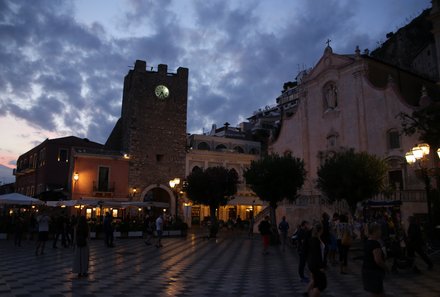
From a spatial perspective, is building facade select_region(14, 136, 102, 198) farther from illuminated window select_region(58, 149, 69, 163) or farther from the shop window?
the shop window

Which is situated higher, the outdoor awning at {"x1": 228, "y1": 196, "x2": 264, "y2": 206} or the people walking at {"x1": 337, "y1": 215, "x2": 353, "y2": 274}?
the outdoor awning at {"x1": 228, "y1": 196, "x2": 264, "y2": 206}

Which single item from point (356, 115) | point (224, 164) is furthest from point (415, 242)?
point (224, 164)

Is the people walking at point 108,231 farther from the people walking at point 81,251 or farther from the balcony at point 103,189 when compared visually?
the balcony at point 103,189

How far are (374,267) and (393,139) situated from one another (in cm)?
2596

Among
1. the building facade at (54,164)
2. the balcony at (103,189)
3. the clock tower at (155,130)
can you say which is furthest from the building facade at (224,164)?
the building facade at (54,164)

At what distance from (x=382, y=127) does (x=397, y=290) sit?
892 inches

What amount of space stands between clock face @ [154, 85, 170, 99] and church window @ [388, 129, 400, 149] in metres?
23.3

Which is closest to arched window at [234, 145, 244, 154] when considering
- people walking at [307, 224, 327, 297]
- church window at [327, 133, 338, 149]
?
church window at [327, 133, 338, 149]

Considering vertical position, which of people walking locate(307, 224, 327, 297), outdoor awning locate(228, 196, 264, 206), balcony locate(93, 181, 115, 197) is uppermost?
balcony locate(93, 181, 115, 197)

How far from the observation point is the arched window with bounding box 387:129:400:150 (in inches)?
1148

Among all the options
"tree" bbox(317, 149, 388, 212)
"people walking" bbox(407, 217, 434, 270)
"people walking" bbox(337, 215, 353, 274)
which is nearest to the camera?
"people walking" bbox(407, 217, 434, 270)

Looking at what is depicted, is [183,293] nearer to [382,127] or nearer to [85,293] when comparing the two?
[85,293]

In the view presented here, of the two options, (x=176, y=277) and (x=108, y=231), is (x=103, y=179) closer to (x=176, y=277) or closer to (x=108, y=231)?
(x=108, y=231)

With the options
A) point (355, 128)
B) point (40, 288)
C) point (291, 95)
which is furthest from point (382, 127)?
point (291, 95)
